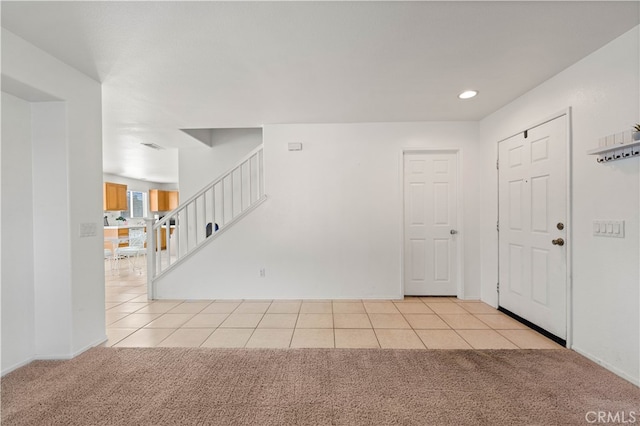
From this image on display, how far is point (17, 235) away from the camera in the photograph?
81.4 inches

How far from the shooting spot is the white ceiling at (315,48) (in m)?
1.61

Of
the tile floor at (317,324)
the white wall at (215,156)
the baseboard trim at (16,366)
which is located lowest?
the tile floor at (317,324)

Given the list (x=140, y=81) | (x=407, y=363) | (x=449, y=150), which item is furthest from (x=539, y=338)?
(x=140, y=81)

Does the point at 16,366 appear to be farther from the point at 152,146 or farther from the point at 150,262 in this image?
the point at 152,146

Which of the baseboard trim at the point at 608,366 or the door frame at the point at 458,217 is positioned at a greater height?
the door frame at the point at 458,217

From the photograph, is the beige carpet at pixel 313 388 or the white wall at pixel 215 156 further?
the white wall at pixel 215 156

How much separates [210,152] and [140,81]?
2548 mm

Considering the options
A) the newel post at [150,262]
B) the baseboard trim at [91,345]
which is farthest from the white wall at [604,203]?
the newel post at [150,262]

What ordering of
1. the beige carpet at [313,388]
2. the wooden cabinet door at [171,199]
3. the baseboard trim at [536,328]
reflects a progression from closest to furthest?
1. the beige carpet at [313,388]
2. the baseboard trim at [536,328]
3. the wooden cabinet door at [171,199]

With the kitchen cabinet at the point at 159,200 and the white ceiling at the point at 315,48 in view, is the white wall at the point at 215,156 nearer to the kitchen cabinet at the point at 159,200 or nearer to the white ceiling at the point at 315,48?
the white ceiling at the point at 315,48

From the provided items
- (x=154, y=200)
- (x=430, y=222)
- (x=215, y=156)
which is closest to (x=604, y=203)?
(x=430, y=222)

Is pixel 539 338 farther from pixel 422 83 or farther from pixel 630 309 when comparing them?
pixel 422 83

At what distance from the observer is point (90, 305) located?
2.34 meters

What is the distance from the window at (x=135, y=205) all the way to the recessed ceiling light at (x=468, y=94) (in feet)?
33.5
